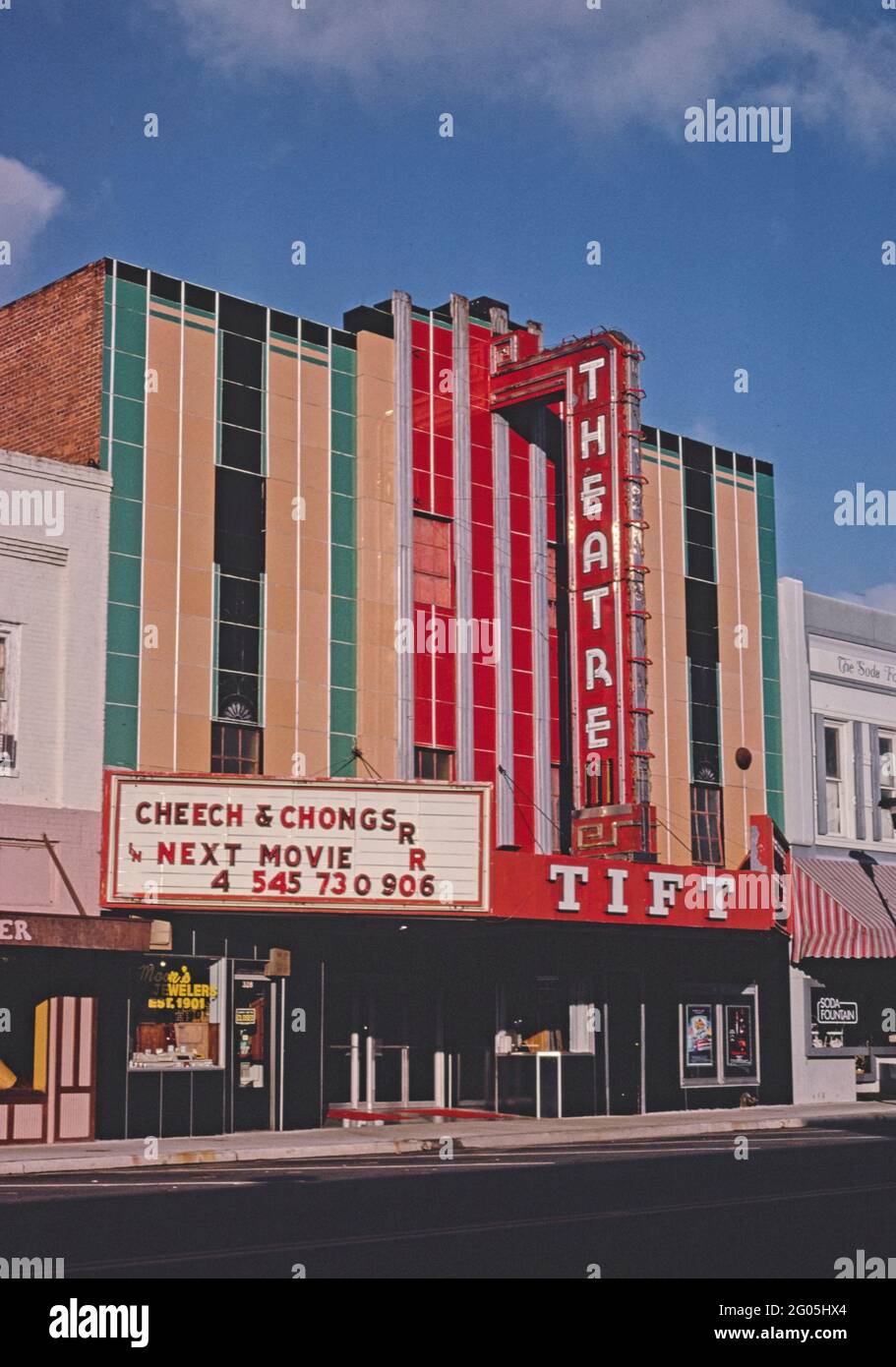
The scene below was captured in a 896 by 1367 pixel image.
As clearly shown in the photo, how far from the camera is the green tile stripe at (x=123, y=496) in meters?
29.8

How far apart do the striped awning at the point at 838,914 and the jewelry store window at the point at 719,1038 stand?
5.47 feet

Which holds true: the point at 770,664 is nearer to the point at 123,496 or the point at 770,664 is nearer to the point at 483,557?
the point at 483,557

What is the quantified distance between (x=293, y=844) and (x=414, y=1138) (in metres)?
5.13

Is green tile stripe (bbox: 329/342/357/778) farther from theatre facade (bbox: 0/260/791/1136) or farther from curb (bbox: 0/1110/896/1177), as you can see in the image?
curb (bbox: 0/1110/896/1177)

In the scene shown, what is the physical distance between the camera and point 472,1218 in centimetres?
1641

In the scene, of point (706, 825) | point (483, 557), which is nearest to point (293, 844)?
point (483, 557)

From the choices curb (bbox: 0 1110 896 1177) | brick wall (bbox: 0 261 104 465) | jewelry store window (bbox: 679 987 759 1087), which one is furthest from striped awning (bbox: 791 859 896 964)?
brick wall (bbox: 0 261 104 465)

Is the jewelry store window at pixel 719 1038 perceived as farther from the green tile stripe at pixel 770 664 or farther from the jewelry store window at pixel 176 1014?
the jewelry store window at pixel 176 1014

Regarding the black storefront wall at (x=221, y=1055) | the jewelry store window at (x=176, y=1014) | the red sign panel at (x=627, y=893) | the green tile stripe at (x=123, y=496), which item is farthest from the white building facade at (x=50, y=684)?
the red sign panel at (x=627, y=893)

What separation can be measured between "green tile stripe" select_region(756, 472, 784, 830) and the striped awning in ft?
5.59

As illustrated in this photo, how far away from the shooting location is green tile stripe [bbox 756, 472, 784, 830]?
41375 mm

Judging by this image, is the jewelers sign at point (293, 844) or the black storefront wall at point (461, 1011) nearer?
the jewelers sign at point (293, 844)
